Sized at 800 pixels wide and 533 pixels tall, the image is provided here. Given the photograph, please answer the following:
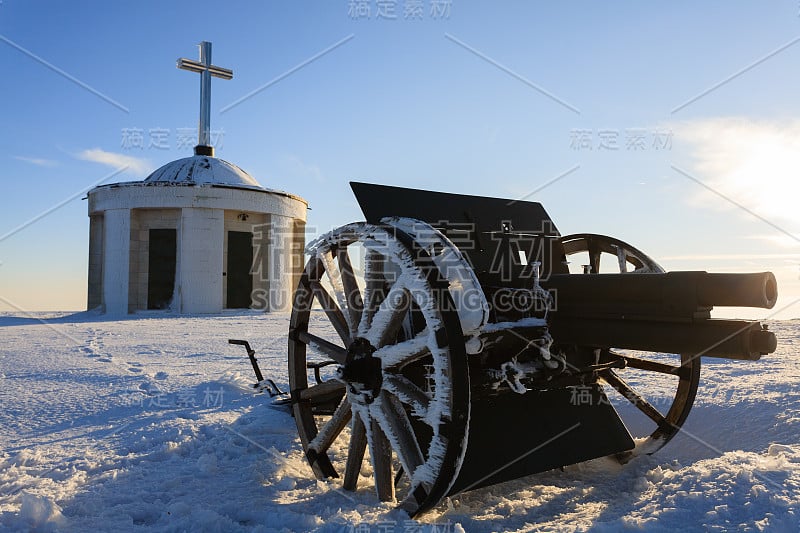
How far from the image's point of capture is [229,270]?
1898cm

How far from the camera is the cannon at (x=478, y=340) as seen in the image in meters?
2.92

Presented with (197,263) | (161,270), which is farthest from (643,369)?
(161,270)

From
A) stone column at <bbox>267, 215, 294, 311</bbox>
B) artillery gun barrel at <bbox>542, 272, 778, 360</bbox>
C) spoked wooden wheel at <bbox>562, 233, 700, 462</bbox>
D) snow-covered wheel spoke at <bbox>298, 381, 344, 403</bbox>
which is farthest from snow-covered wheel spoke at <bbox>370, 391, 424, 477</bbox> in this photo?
stone column at <bbox>267, 215, 294, 311</bbox>

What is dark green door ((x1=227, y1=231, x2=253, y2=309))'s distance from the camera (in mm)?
19047

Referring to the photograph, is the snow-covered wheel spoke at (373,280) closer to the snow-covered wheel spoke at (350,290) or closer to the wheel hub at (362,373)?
the snow-covered wheel spoke at (350,290)

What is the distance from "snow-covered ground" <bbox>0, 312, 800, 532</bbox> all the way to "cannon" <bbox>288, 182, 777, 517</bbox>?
0.70 feet

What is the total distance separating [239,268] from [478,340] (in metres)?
17.1

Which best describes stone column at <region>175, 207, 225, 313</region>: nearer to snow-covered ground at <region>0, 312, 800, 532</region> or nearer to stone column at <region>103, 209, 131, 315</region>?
stone column at <region>103, 209, 131, 315</region>

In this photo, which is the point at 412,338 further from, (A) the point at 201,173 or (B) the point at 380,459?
(A) the point at 201,173

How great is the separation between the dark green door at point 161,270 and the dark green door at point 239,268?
170 cm

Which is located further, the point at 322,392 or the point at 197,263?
the point at 197,263

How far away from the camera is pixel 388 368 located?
10.7 feet

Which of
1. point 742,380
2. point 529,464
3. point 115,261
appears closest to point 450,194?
point 529,464

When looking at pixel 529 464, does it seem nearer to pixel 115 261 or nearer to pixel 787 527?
pixel 787 527
